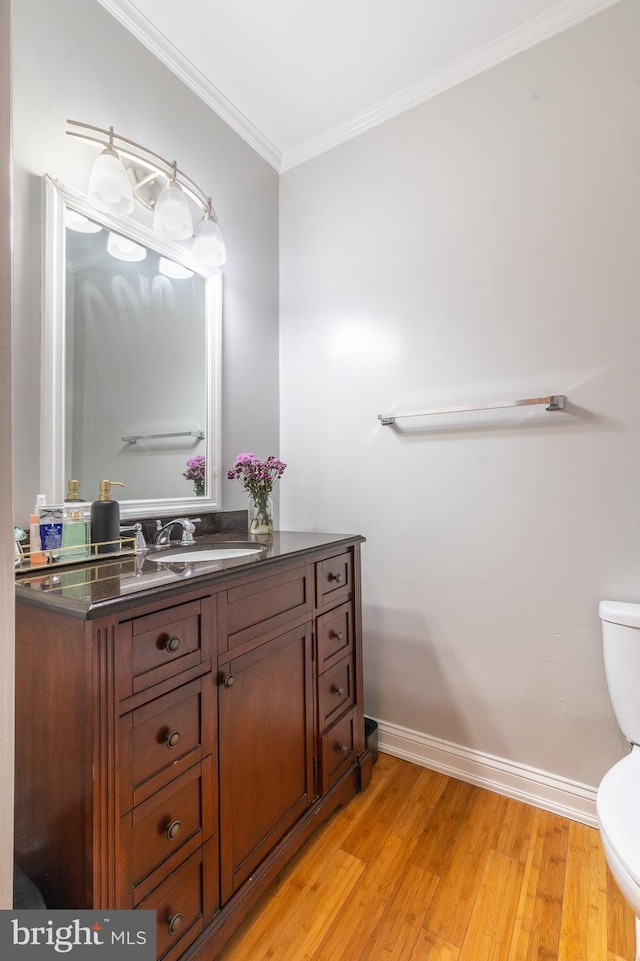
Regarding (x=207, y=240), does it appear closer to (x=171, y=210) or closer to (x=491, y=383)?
(x=171, y=210)

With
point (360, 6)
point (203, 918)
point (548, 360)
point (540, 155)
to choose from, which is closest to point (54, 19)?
point (360, 6)

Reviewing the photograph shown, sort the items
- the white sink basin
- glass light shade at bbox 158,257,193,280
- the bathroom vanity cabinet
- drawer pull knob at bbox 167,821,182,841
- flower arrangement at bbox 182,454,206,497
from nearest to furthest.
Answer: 1. the bathroom vanity cabinet
2. drawer pull knob at bbox 167,821,182,841
3. the white sink basin
4. glass light shade at bbox 158,257,193,280
5. flower arrangement at bbox 182,454,206,497

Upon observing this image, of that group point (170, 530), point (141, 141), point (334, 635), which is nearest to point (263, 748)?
point (334, 635)

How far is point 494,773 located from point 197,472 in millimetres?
1551

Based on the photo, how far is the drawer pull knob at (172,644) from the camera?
897mm

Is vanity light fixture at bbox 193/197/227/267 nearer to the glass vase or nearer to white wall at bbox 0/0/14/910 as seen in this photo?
the glass vase

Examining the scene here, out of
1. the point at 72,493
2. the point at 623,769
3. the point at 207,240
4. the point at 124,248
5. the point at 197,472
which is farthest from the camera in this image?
the point at 197,472

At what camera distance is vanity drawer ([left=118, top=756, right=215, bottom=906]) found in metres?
0.82

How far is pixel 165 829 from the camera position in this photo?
0.89 meters

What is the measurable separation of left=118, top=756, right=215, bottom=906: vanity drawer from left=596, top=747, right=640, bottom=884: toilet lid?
2.71 feet

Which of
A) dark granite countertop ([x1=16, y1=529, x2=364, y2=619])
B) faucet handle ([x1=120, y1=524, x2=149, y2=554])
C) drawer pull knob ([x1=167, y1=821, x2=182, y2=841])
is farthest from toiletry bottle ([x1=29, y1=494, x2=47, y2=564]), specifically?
drawer pull knob ([x1=167, y1=821, x2=182, y2=841])

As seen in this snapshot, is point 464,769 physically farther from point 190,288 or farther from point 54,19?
point 54,19

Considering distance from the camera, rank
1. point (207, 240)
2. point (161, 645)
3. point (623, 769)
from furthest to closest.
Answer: point (207, 240) < point (623, 769) < point (161, 645)
